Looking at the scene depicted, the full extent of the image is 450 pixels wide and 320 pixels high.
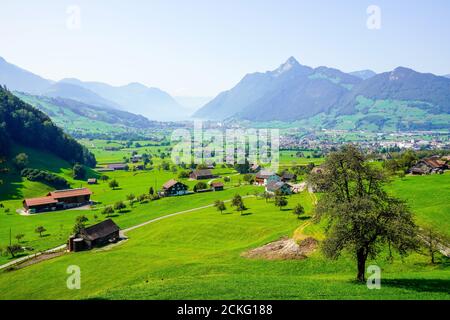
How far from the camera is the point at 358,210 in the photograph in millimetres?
29953

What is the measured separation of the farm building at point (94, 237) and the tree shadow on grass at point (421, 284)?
5721 cm

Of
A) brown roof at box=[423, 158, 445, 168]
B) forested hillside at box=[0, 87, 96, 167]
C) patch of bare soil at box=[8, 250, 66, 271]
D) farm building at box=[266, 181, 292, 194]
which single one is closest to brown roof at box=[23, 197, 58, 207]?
patch of bare soil at box=[8, 250, 66, 271]

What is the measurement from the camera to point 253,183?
143500 millimetres

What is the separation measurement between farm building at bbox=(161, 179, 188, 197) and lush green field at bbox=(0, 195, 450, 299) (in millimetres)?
33143

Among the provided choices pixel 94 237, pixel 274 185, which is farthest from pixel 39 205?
pixel 274 185

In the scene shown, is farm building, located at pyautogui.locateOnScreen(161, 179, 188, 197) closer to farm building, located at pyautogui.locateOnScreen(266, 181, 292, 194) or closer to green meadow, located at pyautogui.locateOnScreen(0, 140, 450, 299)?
green meadow, located at pyautogui.locateOnScreen(0, 140, 450, 299)

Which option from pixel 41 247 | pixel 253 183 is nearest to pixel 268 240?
pixel 41 247

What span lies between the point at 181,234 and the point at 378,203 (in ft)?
155

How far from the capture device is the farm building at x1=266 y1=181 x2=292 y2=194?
110m

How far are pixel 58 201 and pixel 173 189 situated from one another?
38421mm

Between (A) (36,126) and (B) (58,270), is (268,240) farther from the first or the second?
(A) (36,126)

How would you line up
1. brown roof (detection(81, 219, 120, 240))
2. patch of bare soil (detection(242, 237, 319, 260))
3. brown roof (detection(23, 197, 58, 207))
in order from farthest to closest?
brown roof (detection(23, 197, 58, 207))
brown roof (detection(81, 219, 120, 240))
patch of bare soil (detection(242, 237, 319, 260))

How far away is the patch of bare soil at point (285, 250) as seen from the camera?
1859 inches

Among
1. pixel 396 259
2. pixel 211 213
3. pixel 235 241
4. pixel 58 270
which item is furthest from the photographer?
pixel 211 213
